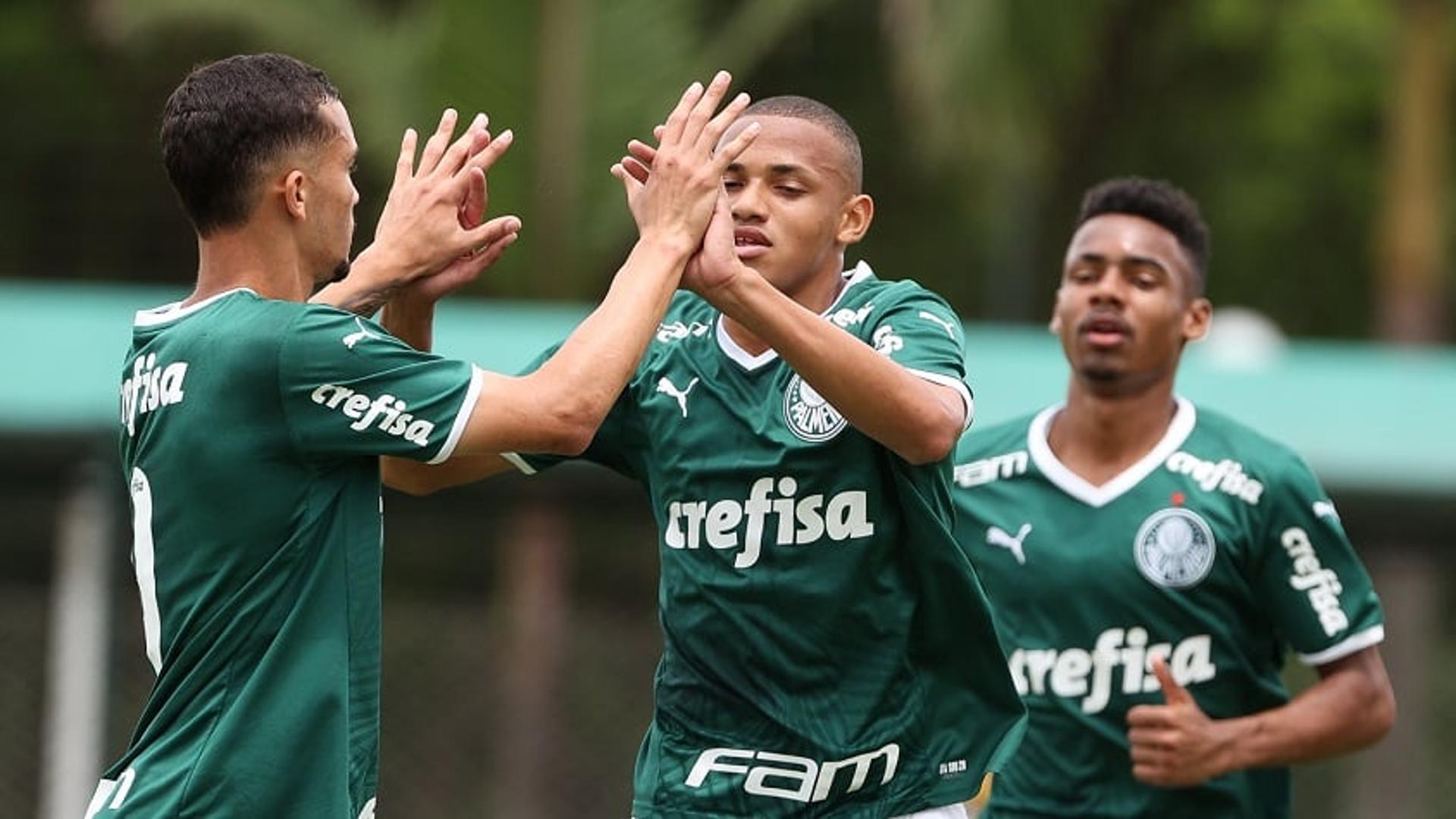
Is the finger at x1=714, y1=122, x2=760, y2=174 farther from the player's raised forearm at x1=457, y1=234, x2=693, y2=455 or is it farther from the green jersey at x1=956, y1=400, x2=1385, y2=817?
the green jersey at x1=956, y1=400, x2=1385, y2=817

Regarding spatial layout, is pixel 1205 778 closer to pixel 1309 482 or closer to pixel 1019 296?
pixel 1309 482

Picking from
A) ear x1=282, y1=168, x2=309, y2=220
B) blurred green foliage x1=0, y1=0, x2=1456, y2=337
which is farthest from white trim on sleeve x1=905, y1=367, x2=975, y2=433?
blurred green foliage x1=0, y1=0, x2=1456, y2=337

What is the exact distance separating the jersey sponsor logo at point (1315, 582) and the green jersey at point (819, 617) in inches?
47.4

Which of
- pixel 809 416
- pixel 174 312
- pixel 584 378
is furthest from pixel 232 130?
pixel 809 416

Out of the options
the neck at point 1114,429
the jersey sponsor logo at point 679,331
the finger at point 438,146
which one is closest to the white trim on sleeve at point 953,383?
the jersey sponsor logo at point 679,331

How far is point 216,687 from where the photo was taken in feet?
14.6

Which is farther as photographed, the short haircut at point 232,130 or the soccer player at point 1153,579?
the soccer player at point 1153,579

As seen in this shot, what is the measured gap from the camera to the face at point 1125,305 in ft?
20.9

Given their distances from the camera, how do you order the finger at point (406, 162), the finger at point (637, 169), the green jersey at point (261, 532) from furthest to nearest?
the finger at point (406, 162), the finger at point (637, 169), the green jersey at point (261, 532)

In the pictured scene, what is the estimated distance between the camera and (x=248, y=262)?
15.2ft

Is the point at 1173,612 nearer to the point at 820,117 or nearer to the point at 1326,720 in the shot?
the point at 1326,720

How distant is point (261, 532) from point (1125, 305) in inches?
110

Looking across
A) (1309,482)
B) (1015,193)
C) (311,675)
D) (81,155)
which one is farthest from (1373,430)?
(81,155)

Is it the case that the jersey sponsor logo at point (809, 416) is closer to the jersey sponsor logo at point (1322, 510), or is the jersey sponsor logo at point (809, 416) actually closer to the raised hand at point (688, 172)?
the raised hand at point (688, 172)
